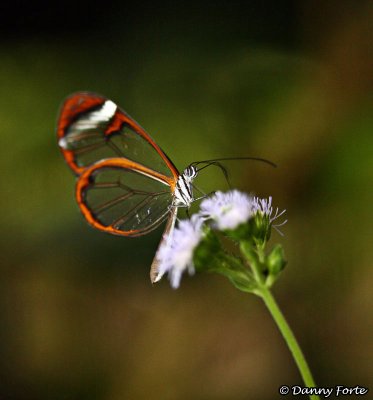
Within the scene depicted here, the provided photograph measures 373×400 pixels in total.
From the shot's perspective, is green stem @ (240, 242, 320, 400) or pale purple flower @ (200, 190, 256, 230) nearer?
green stem @ (240, 242, 320, 400)

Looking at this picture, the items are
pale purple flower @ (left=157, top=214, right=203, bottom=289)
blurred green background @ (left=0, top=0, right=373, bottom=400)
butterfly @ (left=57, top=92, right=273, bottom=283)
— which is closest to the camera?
pale purple flower @ (left=157, top=214, right=203, bottom=289)

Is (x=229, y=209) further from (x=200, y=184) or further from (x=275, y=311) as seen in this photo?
(x=200, y=184)

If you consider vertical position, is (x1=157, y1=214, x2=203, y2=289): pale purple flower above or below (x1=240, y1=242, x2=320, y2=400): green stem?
above

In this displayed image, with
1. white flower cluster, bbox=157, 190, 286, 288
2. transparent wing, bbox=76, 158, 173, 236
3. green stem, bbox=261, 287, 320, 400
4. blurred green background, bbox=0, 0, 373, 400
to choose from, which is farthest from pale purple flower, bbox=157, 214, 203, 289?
blurred green background, bbox=0, 0, 373, 400

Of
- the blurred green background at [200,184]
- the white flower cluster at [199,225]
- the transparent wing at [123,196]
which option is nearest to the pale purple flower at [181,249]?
the white flower cluster at [199,225]

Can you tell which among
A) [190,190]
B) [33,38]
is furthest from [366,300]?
[33,38]

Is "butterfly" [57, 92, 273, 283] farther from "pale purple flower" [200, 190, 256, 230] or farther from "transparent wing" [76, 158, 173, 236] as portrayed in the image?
"pale purple flower" [200, 190, 256, 230]

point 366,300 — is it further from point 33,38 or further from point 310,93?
point 33,38
